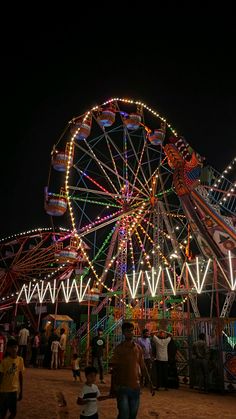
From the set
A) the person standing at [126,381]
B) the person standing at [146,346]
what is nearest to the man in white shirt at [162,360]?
the person standing at [146,346]

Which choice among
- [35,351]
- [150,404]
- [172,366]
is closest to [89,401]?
[150,404]

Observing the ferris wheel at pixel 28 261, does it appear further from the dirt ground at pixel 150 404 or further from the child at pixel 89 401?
the child at pixel 89 401

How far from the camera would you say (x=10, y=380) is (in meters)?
4.78

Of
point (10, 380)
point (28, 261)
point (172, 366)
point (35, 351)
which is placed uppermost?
point (28, 261)

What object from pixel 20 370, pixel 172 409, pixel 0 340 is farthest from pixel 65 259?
pixel 20 370

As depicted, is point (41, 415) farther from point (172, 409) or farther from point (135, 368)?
point (135, 368)

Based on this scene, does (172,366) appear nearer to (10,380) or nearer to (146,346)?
(146,346)

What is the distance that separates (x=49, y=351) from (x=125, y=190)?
8526mm

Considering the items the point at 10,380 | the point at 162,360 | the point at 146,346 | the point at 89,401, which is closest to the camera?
the point at 89,401

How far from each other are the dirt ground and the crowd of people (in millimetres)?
476

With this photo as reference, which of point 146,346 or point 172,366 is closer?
point 146,346

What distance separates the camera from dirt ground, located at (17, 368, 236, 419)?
652 centimetres

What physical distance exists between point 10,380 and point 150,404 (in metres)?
3.65

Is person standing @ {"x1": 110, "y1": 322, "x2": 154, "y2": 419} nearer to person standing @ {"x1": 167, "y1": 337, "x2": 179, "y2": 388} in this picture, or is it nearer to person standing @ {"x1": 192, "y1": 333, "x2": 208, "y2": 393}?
person standing @ {"x1": 192, "y1": 333, "x2": 208, "y2": 393}
